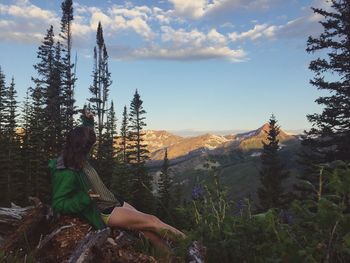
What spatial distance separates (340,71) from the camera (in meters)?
25.3

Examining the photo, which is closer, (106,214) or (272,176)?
(106,214)

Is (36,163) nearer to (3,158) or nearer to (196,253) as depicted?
(3,158)

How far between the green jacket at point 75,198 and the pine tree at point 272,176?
3754 centimetres

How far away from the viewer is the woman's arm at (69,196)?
491 centimetres

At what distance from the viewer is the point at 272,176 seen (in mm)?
44844

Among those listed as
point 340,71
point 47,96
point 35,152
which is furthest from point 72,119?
point 340,71

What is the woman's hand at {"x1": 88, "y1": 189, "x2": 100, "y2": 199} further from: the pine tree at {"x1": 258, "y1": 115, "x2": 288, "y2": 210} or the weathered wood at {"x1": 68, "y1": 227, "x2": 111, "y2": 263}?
the pine tree at {"x1": 258, "y1": 115, "x2": 288, "y2": 210}

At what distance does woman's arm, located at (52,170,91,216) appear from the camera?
4.91m

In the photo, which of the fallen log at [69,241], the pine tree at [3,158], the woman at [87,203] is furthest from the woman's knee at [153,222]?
the pine tree at [3,158]

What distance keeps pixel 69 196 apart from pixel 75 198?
7 centimetres

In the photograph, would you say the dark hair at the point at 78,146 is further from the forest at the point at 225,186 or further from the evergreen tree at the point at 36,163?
the evergreen tree at the point at 36,163

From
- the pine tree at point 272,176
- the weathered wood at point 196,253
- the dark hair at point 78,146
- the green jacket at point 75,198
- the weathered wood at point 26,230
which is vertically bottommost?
the pine tree at point 272,176

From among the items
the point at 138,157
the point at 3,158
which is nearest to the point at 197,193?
the point at 3,158

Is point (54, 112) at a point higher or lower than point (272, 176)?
higher
